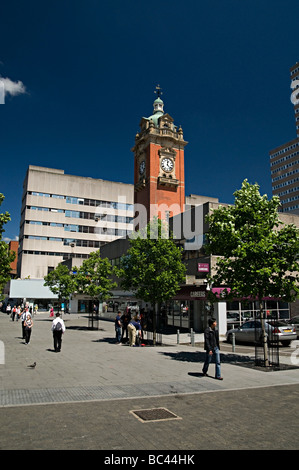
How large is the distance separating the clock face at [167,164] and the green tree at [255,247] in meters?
35.9

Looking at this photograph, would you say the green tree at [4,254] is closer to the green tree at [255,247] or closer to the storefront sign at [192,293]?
the green tree at [255,247]

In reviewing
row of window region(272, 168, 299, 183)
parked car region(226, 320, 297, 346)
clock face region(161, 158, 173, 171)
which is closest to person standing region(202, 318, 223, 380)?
parked car region(226, 320, 297, 346)

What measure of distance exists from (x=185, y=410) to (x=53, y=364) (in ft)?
22.2

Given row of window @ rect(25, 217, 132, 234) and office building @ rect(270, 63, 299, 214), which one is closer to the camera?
row of window @ rect(25, 217, 132, 234)

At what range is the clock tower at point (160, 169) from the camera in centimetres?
4834

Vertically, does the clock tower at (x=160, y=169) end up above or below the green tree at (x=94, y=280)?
above

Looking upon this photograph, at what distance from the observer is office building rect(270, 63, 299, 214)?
109062 mm

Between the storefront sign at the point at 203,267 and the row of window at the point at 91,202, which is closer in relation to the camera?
the storefront sign at the point at 203,267

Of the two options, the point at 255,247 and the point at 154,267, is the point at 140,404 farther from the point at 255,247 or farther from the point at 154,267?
the point at 154,267

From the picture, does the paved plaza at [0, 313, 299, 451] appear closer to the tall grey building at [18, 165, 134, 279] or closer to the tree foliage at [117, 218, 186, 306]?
the tree foliage at [117, 218, 186, 306]

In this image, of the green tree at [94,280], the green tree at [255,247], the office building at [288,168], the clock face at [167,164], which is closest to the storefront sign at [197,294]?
the green tree at [94,280]

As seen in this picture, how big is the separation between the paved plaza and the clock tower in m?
35.3

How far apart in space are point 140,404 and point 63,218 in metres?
63.2

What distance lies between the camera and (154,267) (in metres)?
19.3
